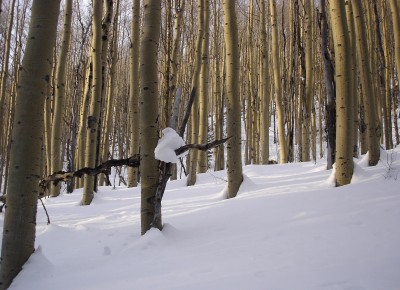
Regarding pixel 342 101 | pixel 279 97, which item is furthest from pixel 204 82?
pixel 342 101

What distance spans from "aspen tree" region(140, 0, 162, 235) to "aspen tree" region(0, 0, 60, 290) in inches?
29.9

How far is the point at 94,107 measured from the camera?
531 cm

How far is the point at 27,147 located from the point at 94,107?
330cm

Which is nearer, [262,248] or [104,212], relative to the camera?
[262,248]

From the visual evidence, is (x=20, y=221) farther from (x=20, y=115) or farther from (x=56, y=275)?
(x=20, y=115)

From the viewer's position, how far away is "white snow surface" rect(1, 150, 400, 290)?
168cm

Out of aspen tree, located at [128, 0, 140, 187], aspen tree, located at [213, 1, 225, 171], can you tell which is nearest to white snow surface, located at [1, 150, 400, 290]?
aspen tree, located at [128, 0, 140, 187]

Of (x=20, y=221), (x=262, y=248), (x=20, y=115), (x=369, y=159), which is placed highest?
(x=20, y=115)

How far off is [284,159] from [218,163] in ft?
13.2

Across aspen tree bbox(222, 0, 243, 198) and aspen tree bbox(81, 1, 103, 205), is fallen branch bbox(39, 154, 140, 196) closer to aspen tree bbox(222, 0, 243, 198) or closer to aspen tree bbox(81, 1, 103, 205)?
aspen tree bbox(222, 0, 243, 198)

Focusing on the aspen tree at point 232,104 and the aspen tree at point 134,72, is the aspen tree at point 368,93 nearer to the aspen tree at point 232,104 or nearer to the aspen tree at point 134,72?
the aspen tree at point 232,104

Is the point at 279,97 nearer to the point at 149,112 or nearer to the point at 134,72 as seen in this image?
the point at 134,72

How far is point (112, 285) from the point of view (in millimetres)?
1849

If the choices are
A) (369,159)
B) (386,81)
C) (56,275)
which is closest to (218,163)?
(386,81)
